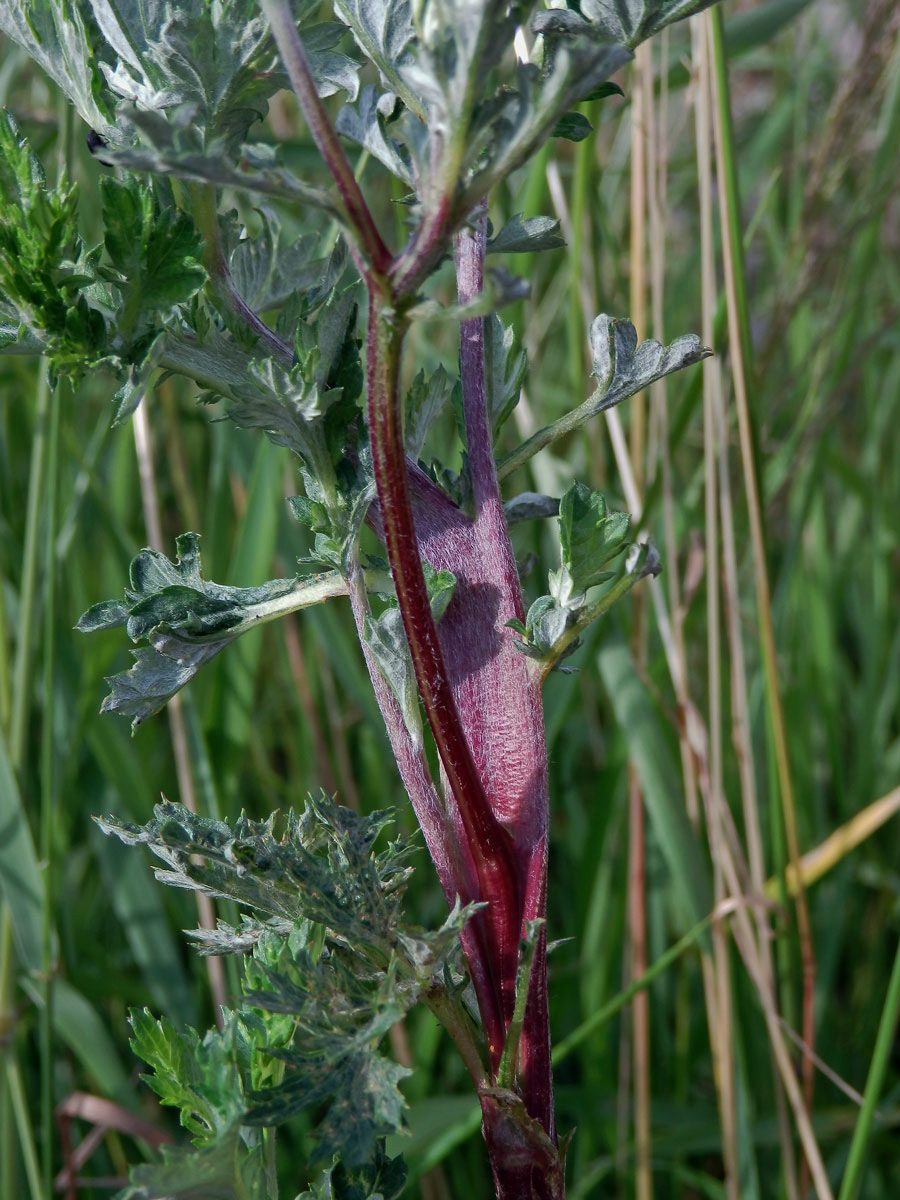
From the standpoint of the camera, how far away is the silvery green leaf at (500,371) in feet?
1.25

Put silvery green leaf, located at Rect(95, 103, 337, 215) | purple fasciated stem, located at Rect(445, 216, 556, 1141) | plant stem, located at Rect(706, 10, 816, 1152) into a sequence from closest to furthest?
1. silvery green leaf, located at Rect(95, 103, 337, 215)
2. purple fasciated stem, located at Rect(445, 216, 556, 1141)
3. plant stem, located at Rect(706, 10, 816, 1152)

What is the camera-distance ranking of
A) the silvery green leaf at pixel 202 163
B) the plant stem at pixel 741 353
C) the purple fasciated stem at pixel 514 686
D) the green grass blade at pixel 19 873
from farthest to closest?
the green grass blade at pixel 19 873 < the plant stem at pixel 741 353 < the purple fasciated stem at pixel 514 686 < the silvery green leaf at pixel 202 163

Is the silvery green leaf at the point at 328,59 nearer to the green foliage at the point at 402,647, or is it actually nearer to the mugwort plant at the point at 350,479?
the mugwort plant at the point at 350,479

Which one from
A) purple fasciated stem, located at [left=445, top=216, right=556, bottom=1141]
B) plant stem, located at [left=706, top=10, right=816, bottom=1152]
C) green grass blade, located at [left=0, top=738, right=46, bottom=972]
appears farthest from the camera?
green grass blade, located at [left=0, top=738, right=46, bottom=972]

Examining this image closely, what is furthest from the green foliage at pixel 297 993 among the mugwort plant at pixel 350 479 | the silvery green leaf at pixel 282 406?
the silvery green leaf at pixel 282 406

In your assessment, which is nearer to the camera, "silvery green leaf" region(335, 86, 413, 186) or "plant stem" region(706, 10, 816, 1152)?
"silvery green leaf" region(335, 86, 413, 186)

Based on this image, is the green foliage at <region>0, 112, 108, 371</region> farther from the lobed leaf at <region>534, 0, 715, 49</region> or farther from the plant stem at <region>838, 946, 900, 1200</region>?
the plant stem at <region>838, 946, 900, 1200</region>

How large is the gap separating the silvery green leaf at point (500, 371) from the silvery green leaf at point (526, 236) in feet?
0.08

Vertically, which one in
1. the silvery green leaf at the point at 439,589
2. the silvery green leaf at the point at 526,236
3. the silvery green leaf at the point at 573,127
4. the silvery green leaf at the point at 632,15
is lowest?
the silvery green leaf at the point at 439,589

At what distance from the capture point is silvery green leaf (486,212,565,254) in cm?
38

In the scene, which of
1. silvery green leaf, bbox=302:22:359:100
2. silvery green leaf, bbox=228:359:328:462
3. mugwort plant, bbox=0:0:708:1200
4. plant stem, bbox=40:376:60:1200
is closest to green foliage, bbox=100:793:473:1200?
mugwort plant, bbox=0:0:708:1200

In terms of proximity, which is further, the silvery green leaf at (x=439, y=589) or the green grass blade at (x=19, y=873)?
the green grass blade at (x=19, y=873)

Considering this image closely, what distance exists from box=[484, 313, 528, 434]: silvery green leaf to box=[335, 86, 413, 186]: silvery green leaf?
0.19 ft

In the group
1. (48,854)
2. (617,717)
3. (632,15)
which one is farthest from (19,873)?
(632,15)
